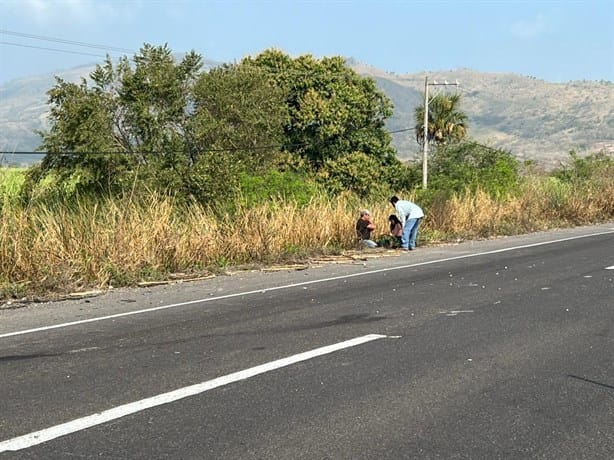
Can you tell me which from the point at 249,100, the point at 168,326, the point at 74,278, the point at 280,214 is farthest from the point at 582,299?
the point at 249,100

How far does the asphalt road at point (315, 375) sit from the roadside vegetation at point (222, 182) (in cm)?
208

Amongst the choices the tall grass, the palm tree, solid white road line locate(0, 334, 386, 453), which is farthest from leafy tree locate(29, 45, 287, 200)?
the palm tree

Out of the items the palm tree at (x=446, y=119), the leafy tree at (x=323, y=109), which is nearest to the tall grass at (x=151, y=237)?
the leafy tree at (x=323, y=109)

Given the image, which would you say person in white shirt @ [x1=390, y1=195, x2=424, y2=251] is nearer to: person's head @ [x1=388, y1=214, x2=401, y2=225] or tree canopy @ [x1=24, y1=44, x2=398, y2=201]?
person's head @ [x1=388, y1=214, x2=401, y2=225]

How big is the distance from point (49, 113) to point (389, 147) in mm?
23853

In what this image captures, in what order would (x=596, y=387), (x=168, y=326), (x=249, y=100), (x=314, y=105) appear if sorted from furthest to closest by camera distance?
(x=314, y=105)
(x=249, y=100)
(x=168, y=326)
(x=596, y=387)

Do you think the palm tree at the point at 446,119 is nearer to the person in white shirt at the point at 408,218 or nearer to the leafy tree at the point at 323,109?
the leafy tree at the point at 323,109

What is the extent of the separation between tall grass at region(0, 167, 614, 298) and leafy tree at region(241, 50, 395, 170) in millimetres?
20952

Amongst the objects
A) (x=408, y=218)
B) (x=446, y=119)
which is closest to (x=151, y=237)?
(x=408, y=218)

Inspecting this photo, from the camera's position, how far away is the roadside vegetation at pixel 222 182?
1271 centimetres

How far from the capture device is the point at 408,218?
743 inches

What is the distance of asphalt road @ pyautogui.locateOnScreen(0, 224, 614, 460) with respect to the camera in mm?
4535

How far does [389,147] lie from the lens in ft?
150

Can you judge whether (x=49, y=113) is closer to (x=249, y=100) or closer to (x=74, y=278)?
(x=249, y=100)
